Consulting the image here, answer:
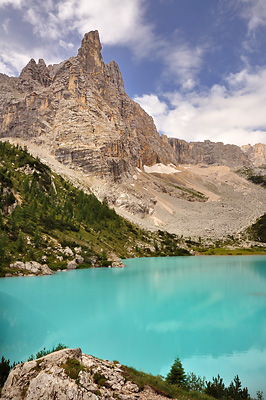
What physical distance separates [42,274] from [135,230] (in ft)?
185

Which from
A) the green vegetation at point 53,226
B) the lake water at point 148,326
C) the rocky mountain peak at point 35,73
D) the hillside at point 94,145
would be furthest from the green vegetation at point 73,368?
the rocky mountain peak at point 35,73

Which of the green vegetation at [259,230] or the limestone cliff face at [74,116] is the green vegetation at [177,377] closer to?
the limestone cliff face at [74,116]

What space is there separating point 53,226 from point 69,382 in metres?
55.6

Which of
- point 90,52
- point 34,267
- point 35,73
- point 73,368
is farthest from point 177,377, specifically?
point 35,73

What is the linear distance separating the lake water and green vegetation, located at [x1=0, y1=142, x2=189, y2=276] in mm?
17032

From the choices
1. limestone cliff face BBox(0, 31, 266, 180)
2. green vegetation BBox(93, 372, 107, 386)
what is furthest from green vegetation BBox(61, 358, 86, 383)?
limestone cliff face BBox(0, 31, 266, 180)

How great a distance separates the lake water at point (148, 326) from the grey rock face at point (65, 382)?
17.4 feet

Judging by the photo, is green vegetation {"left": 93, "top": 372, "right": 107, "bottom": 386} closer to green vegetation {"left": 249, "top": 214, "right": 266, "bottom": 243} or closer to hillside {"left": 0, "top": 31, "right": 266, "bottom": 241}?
hillside {"left": 0, "top": 31, "right": 266, "bottom": 241}

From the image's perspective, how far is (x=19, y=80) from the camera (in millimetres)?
179250

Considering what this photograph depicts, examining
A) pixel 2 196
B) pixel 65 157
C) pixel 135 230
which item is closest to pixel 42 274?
pixel 2 196

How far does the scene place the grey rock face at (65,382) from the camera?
634cm

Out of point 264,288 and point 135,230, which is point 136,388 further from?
point 135,230

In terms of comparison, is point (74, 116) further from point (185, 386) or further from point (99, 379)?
point (99, 379)

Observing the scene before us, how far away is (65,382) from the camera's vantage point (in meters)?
6.48
